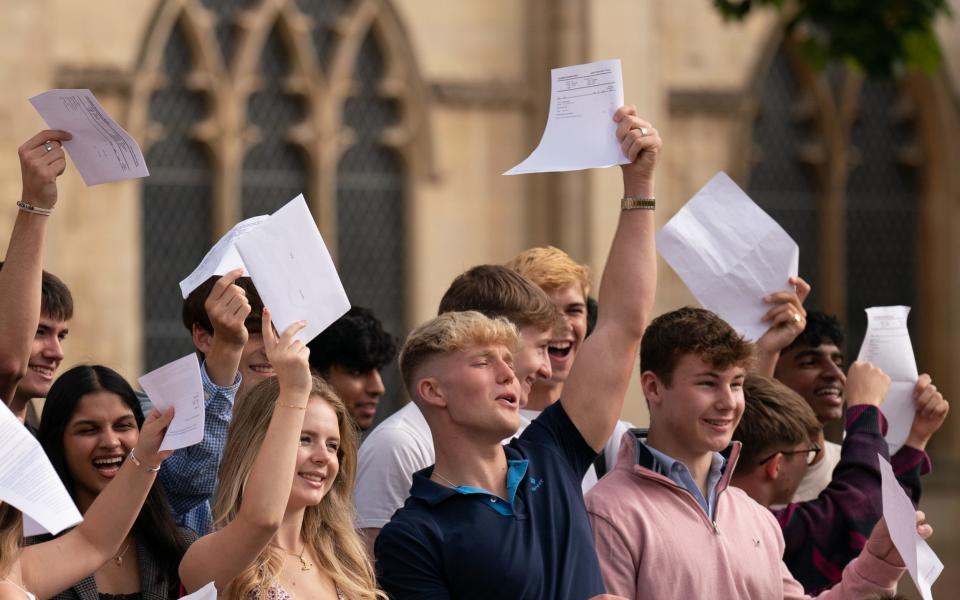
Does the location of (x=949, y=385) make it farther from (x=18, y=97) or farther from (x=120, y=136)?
(x=120, y=136)

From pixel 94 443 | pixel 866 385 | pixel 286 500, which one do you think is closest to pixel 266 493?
pixel 286 500

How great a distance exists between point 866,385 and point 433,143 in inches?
296

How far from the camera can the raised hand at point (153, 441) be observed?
3896 millimetres

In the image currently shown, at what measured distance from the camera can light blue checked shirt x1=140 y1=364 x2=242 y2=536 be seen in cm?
443

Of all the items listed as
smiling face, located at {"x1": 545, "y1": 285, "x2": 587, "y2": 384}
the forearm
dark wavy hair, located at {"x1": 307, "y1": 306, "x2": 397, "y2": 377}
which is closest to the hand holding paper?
smiling face, located at {"x1": 545, "y1": 285, "x2": 587, "y2": 384}

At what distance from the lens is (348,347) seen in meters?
5.47

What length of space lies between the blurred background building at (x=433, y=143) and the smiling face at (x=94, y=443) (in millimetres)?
6356

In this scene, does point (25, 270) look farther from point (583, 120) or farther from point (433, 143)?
point (433, 143)

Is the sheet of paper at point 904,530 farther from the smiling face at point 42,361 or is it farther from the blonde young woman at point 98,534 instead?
the smiling face at point 42,361

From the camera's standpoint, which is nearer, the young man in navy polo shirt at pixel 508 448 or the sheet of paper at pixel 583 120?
the young man in navy polo shirt at pixel 508 448

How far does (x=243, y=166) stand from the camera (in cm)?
1209

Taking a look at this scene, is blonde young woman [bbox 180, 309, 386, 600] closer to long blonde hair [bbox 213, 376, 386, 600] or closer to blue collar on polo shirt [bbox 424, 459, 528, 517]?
long blonde hair [bbox 213, 376, 386, 600]

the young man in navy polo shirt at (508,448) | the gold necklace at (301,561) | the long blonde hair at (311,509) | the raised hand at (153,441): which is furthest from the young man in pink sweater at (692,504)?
the raised hand at (153,441)

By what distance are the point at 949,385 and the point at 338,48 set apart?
565 centimetres
